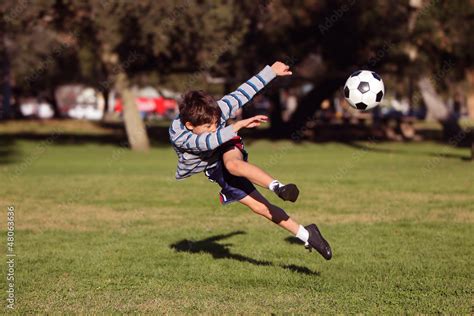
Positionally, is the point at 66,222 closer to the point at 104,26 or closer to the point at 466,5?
the point at 104,26

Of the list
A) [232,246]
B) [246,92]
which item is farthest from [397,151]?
[246,92]

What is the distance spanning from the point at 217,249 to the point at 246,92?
232 cm

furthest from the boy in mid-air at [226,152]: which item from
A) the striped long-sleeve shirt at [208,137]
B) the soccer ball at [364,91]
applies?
the soccer ball at [364,91]

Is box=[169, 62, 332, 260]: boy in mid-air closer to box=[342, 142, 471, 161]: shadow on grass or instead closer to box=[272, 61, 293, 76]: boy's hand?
box=[272, 61, 293, 76]: boy's hand

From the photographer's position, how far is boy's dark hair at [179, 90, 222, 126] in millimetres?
6863

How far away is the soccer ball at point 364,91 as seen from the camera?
8531 mm

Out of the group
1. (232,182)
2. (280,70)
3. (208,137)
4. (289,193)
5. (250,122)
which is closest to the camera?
(289,193)

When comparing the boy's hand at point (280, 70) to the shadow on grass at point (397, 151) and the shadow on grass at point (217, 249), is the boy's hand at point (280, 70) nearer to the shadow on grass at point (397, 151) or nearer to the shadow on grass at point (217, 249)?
the shadow on grass at point (217, 249)

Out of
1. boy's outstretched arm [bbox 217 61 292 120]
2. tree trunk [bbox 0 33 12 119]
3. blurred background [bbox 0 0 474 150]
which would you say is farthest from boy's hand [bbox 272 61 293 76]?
tree trunk [bbox 0 33 12 119]

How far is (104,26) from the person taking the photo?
26.4m

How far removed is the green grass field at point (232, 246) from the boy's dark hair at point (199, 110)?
161 cm

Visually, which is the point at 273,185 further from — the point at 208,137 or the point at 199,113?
the point at 199,113

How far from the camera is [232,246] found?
29.2ft

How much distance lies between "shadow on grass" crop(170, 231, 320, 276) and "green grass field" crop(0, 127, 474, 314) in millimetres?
15
